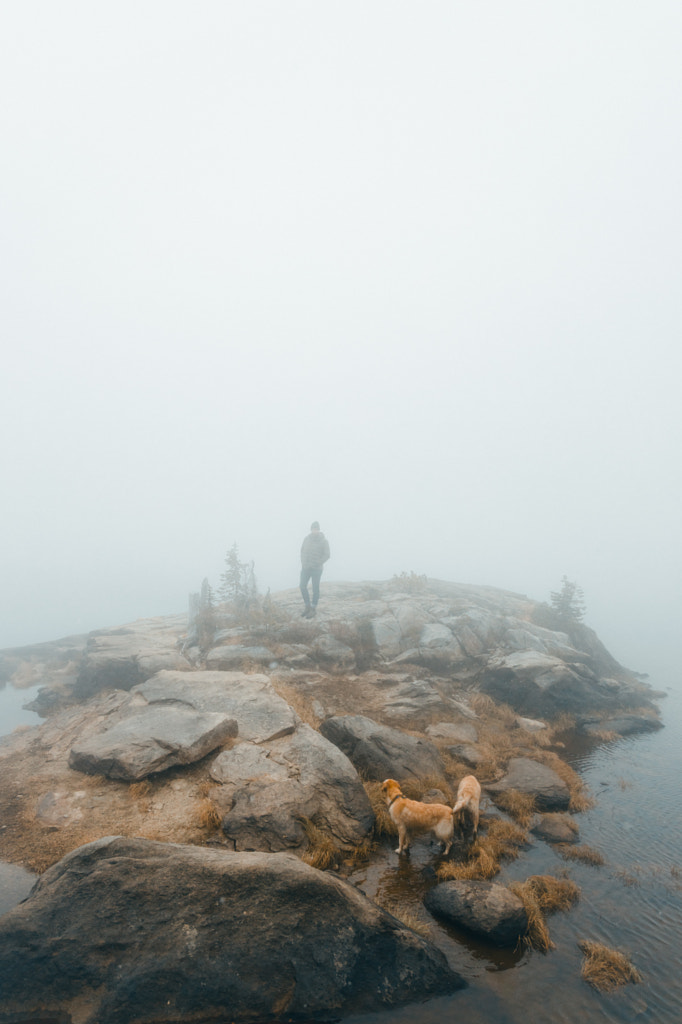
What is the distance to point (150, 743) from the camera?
10914 millimetres

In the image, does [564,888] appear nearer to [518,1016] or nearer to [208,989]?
[518,1016]

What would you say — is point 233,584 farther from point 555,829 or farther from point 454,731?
point 555,829

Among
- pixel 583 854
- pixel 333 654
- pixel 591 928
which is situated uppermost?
pixel 333 654

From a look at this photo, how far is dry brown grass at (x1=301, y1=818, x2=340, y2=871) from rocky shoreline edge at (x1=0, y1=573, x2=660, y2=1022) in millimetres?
41

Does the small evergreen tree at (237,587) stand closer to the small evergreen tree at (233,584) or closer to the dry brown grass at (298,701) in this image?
the small evergreen tree at (233,584)

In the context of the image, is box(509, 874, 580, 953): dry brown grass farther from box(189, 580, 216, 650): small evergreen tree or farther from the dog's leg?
box(189, 580, 216, 650): small evergreen tree

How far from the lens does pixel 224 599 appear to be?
29984 millimetres

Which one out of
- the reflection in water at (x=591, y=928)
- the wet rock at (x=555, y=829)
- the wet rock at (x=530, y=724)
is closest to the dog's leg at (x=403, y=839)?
the reflection in water at (x=591, y=928)

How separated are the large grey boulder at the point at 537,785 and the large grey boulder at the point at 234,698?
6.49m

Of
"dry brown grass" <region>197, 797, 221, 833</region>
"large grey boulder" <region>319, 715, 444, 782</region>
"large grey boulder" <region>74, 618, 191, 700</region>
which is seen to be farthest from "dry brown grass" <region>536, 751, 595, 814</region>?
"large grey boulder" <region>74, 618, 191, 700</region>

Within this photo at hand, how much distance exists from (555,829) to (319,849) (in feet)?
19.9

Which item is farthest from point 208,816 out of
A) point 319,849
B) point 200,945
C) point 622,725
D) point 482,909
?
point 622,725

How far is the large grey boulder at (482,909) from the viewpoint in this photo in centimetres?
673

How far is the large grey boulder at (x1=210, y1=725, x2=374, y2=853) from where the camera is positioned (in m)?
8.61
